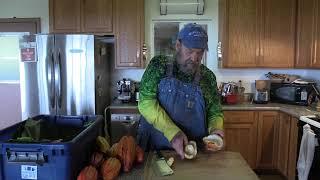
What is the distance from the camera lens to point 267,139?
141 inches

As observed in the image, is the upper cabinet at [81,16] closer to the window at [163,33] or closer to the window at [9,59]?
the window at [163,33]

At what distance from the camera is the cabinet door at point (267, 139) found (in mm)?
3551

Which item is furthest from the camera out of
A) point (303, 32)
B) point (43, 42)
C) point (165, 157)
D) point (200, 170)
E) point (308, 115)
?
point (303, 32)

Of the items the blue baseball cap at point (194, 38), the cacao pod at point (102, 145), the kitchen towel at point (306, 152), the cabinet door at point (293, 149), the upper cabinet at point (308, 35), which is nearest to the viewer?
the cacao pod at point (102, 145)

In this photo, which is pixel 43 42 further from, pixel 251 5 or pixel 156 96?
pixel 251 5

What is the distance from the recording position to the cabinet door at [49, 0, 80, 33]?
11.9ft

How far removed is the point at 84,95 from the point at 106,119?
15.9 inches

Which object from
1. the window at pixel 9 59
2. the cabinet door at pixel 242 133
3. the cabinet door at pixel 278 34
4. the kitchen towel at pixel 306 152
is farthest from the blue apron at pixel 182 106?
the window at pixel 9 59

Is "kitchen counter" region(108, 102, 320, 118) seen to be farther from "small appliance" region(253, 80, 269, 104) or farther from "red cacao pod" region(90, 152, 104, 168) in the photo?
"red cacao pod" region(90, 152, 104, 168)

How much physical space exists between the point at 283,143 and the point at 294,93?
0.62m

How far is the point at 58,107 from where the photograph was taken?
3.35 m

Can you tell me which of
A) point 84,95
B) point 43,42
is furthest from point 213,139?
point 43,42

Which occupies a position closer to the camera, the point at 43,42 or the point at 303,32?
the point at 43,42

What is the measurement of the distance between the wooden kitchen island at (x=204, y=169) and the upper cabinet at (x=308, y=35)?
2237 mm
